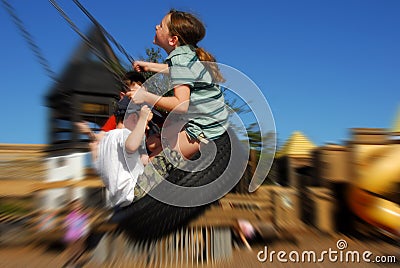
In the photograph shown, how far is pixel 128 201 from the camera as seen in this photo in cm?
257

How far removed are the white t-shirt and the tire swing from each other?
115mm

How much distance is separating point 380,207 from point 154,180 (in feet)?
6.88

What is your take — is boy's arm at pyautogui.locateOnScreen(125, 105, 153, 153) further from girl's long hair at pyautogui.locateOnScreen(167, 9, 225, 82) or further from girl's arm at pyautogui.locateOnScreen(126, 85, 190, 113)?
girl's long hair at pyautogui.locateOnScreen(167, 9, 225, 82)

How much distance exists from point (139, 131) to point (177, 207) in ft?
1.58

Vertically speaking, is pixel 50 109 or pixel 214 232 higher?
pixel 50 109

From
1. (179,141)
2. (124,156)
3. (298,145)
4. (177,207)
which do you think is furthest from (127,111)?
(298,145)

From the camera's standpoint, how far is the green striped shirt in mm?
2428

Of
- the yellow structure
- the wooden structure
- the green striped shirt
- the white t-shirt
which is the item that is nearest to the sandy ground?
the white t-shirt

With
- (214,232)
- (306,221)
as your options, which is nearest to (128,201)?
(214,232)

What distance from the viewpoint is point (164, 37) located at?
270cm

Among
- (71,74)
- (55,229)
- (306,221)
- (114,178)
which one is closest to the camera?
(114,178)

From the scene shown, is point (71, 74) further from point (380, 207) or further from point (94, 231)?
point (380, 207)

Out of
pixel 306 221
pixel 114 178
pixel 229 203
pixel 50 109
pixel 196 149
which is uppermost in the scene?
pixel 50 109

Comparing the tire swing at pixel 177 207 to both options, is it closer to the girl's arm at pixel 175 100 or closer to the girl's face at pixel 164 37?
the girl's arm at pixel 175 100
